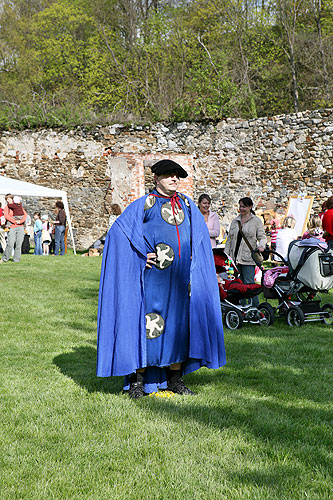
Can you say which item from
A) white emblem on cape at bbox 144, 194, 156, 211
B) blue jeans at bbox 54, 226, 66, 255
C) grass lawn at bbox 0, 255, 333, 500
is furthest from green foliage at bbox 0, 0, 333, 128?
white emblem on cape at bbox 144, 194, 156, 211

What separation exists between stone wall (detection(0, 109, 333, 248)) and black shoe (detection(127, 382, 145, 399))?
14.1m

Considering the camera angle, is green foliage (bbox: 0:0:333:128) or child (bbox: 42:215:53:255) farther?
green foliage (bbox: 0:0:333:128)

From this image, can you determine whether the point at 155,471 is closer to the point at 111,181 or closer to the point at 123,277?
the point at 123,277

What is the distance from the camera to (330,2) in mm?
27703

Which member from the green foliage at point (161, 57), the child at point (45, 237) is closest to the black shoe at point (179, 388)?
the child at point (45, 237)

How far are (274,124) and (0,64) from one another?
23.3 metres

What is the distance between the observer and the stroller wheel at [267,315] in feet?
24.4

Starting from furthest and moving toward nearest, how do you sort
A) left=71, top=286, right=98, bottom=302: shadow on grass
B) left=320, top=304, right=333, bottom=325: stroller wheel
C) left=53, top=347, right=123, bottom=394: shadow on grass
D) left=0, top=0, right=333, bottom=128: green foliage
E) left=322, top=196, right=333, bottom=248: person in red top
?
left=0, top=0, right=333, bottom=128: green foliage, left=71, top=286, right=98, bottom=302: shadow on grass, left=322, top=196, right=333, bottom=248: person in red top, left=320, top=304, right=333, bottom=325: stroller wheel, left=53, top=347, right=123, bottom=394: shadow on grass

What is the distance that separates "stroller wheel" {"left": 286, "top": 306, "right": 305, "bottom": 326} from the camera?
730 centimetres

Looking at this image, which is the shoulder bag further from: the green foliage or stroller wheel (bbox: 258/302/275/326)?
the green foliage

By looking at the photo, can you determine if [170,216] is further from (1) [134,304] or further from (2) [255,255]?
(2) [255,255]

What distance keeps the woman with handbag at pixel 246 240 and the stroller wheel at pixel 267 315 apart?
24.8 inches

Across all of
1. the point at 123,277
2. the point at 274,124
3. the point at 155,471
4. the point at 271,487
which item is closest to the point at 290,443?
the point at 271,487

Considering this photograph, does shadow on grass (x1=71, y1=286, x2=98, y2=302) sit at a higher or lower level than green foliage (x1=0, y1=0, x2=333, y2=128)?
lower
